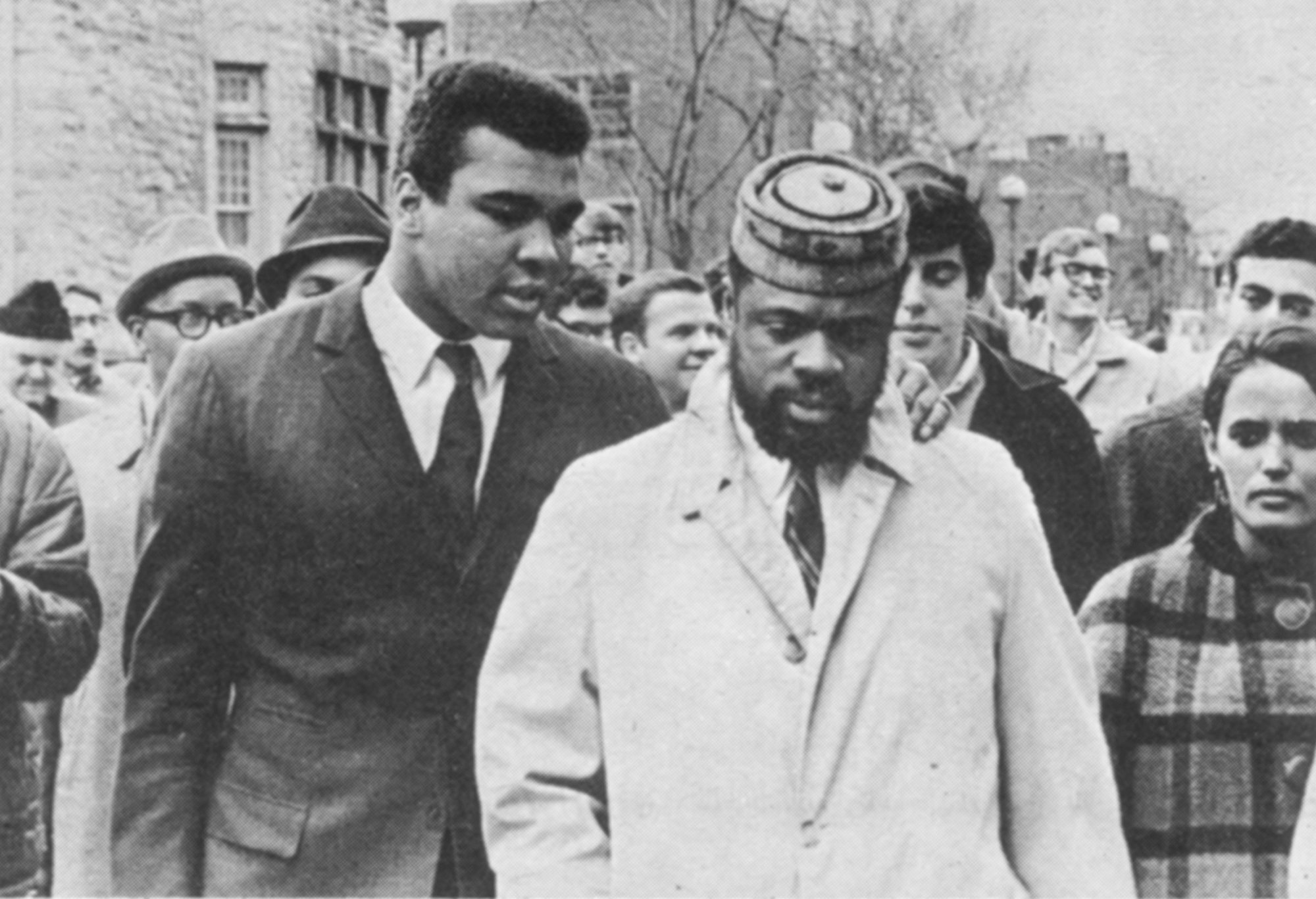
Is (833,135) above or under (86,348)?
above

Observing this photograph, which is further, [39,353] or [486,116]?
[39,353]

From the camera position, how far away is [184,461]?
3.31 m

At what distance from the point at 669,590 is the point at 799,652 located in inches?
7.4

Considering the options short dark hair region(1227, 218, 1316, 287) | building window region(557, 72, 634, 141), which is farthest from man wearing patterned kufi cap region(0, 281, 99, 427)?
building window region(557, 72, 634, 141)

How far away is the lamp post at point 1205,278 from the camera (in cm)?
4641

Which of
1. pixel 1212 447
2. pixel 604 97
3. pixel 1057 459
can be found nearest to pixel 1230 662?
pixel 1212 447

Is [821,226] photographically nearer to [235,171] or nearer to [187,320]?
[187,320]

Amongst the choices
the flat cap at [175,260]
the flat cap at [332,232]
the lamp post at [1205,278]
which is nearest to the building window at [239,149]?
the flat cap at [175,260]

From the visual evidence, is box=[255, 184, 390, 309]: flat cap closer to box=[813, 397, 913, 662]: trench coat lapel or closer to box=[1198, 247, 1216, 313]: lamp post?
box=[813, 397, 913, 662]: trench coat lapel

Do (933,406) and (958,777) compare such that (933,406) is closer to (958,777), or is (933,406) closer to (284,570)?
(958,777)

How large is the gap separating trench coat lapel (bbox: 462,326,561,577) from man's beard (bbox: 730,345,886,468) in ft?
2.27

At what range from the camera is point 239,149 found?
732 inches

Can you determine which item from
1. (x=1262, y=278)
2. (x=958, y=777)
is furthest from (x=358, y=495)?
(x=1262, y=278)

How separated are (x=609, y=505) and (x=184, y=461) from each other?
0.88m
